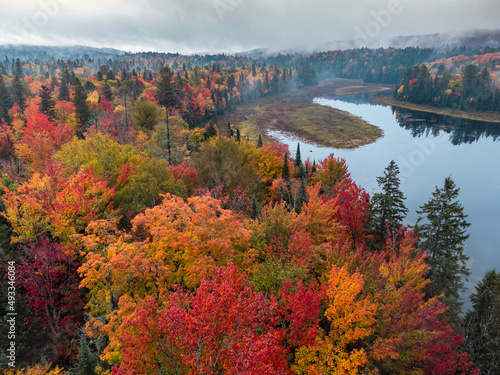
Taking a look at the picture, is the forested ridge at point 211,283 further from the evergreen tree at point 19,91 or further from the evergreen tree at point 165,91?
the evergreen tree at point 19,91

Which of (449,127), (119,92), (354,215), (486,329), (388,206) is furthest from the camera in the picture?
(449,127)

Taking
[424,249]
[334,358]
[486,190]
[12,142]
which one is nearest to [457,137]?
[486,190]

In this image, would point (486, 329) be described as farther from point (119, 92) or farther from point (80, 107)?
point (119, 92)

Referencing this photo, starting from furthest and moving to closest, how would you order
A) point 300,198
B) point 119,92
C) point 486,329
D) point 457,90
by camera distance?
1. point 457,90
2. point 119,92
3. point 300,198
4. point 486,329

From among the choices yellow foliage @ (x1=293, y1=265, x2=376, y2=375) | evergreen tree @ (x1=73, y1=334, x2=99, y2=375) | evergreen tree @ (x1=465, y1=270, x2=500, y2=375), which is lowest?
evergreen tree @ (x1=465, y1=270, x2=500, y2=375)

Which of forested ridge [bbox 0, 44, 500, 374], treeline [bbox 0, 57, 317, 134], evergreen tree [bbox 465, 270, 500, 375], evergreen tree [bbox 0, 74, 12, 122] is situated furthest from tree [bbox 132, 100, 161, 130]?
evergreen tree [bbox 465, 270, 500, 375]

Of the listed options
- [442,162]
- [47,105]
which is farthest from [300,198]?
[442,162]

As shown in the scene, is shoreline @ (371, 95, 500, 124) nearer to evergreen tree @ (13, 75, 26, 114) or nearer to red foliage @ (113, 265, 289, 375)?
red foliage @ (113, 265, 289, 375)
